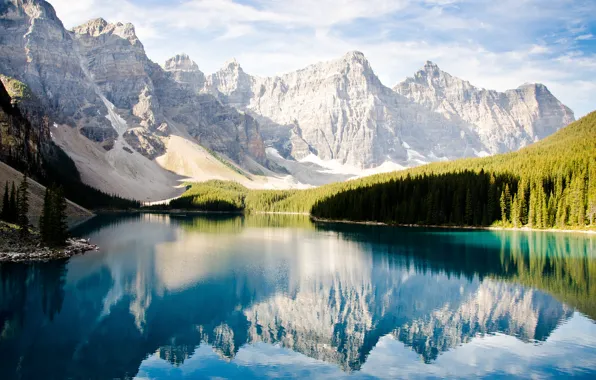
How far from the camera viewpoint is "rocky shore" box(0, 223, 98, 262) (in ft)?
152

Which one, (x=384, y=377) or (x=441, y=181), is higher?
(x=441, y=181)

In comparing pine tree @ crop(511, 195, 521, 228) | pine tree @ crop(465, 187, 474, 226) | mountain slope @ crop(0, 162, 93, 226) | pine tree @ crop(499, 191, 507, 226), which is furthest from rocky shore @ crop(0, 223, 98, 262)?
pine tree @ crop(499, 191, 507, 226)

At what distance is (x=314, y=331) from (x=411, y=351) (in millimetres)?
5485

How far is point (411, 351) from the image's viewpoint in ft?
79.7

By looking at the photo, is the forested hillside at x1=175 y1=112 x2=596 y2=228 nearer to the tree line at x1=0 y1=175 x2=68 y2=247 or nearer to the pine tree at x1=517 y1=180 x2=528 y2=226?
the pine tree at x1=517 y1=180 x2=528 y2=226

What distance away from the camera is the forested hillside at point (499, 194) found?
9206 centimetres

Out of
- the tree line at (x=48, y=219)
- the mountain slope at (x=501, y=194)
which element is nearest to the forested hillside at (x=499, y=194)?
Answer: the mountain slope at (x=501, y=194)

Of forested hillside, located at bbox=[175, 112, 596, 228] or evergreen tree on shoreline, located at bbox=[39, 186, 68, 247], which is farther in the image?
forested hillside, located at bbox=[175, 112, 596, 228]

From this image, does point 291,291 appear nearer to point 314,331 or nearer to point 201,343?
point 314,331

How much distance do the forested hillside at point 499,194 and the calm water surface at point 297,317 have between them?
42.9 metres

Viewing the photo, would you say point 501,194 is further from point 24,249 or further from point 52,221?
point 24,249

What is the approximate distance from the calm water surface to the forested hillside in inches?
1691

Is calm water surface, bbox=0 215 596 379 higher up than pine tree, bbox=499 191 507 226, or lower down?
lower down

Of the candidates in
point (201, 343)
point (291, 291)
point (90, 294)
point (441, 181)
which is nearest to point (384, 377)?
point (201, 343)
